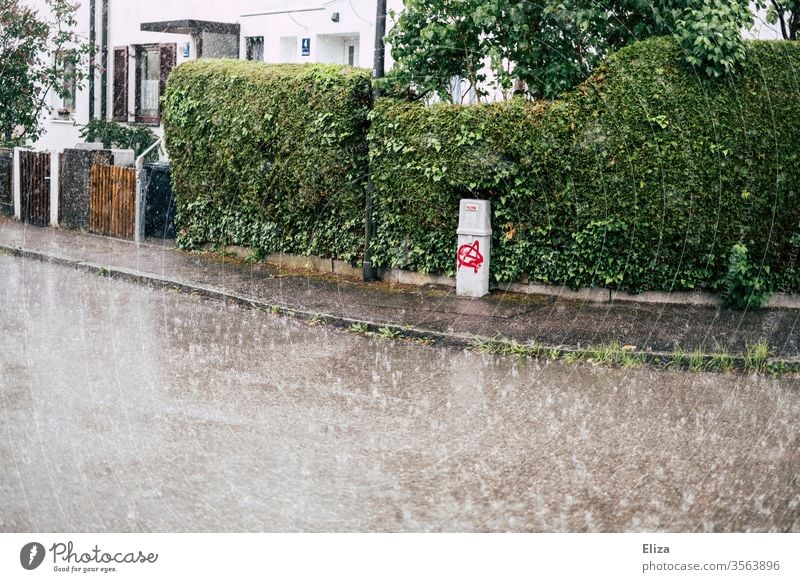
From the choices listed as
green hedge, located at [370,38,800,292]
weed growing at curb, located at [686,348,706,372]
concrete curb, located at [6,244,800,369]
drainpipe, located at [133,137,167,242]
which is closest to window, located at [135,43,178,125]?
drainpipe, located at [133,137,167,242]

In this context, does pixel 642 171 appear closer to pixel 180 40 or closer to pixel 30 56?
pixel 180 40

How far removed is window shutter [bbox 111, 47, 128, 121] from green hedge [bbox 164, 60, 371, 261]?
27.3 feet

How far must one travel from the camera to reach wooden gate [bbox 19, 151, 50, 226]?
18375mm

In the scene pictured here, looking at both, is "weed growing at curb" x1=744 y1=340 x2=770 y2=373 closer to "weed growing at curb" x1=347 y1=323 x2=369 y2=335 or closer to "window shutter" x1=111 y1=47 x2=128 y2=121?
"weed growing at curb" x1=347 y1=323 x2=369 y2=335

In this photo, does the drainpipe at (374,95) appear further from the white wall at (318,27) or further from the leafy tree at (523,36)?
the white wall at (318,27)

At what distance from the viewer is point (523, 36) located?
11.5 metres

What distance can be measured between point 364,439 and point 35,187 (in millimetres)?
14287

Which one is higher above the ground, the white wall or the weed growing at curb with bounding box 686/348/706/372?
the white wall

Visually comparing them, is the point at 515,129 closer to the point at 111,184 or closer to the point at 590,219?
the point at 590,219

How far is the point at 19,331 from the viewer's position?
30.6 feet

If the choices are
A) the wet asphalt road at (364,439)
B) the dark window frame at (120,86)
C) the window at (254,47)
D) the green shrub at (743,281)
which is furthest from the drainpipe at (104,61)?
the green shrub at (743,281)

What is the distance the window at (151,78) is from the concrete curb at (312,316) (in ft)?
25.9

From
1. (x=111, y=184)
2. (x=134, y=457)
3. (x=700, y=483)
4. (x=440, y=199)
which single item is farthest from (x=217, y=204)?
(x=700, y=483)

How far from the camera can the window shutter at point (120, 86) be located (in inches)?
896
